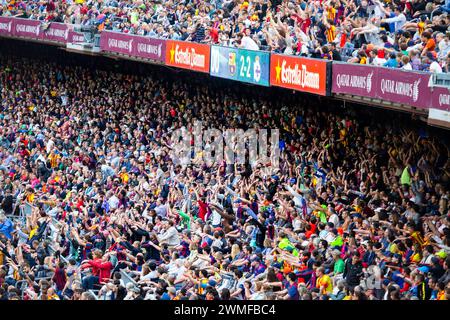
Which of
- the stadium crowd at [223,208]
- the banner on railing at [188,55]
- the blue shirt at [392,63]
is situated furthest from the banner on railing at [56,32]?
the blue shirt at [392,63]

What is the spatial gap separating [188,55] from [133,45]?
3.42 meters

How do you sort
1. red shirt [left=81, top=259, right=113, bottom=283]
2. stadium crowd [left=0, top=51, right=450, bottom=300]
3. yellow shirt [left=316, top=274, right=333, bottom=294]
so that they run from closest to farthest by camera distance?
yellow shirt [left=316, top=274, right=333, bottom=294]
stadium crowd [left=0, top=51, right=450, bottom=300]
red shirt [left=81, top=259, right=113, bottom=283]

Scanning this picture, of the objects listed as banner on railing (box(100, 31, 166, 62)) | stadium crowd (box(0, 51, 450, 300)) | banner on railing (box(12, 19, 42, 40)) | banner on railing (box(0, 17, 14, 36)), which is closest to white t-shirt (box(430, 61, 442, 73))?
stadium crowd (box(0, 51, 450, 300))

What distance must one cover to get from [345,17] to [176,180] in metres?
4.81

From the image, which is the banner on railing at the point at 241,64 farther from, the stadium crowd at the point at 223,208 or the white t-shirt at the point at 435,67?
the white t-shirt at the point at 435,67

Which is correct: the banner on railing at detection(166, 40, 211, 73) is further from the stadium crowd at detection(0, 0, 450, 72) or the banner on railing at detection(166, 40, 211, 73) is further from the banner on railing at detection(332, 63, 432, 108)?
the banner on railing at detection(332, 63, 432, 108)

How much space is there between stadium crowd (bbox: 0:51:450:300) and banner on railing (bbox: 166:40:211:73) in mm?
1180

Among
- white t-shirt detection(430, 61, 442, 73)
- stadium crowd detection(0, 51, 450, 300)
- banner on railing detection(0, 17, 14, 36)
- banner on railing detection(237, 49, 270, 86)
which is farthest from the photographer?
banner on railing detection(0, 17, 14, 36)

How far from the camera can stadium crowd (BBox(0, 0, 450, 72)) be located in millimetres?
15594

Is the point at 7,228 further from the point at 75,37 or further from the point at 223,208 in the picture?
the point at 75,37

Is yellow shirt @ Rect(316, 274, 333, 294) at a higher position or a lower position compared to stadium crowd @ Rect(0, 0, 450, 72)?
lower

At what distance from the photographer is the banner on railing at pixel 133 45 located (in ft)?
80.2

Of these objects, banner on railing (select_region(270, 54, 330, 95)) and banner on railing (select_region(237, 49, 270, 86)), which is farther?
banner on railing (select_region(237, 49, 270, 86))
